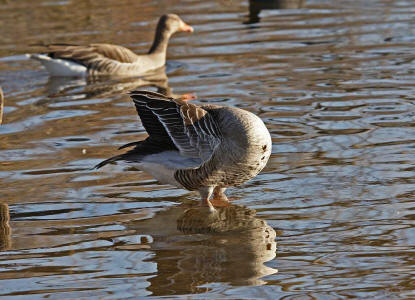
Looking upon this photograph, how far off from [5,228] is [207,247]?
1.79 meters

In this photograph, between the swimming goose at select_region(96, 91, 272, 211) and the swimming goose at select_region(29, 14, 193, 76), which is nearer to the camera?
the swimming goose at select_region(96, 91, 272, 211)

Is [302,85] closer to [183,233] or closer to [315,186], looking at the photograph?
[315,186]

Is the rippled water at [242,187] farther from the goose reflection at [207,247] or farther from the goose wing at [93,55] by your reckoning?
the goose wing at [93,55]

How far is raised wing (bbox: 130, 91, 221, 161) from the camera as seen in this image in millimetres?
7414

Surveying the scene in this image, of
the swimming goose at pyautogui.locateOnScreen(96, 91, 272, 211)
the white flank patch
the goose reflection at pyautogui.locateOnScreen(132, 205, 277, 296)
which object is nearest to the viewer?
the goose reflection at pyautogui.locateOnScreen(132, 205, 277, 296)

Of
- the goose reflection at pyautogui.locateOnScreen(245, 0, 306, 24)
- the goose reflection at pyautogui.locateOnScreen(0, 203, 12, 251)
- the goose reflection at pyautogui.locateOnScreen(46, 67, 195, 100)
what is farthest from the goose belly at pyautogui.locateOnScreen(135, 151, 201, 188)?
the goose reflection at pyautogui.locateOnScreen(245, 0, 306, 24)

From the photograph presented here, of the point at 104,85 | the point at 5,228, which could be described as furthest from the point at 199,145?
the point at 104,85

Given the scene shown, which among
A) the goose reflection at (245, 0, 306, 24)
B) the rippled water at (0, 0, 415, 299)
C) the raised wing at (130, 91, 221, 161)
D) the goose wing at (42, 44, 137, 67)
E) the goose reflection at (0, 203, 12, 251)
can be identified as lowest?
the goose reflection at (0, 203, 12, 251)

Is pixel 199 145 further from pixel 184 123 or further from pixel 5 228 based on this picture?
pixel 5 228

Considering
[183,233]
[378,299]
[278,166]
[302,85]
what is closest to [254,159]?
[183,233]

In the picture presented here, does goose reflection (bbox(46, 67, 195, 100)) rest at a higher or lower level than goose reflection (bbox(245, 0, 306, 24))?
lower

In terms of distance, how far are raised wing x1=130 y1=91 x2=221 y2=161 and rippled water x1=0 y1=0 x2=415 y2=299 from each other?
2.05 ft

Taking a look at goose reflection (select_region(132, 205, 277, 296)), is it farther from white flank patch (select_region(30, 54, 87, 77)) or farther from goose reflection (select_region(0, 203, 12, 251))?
white flank patch (select_region(30, 54, 87, 77))

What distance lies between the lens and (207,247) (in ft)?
22.1
